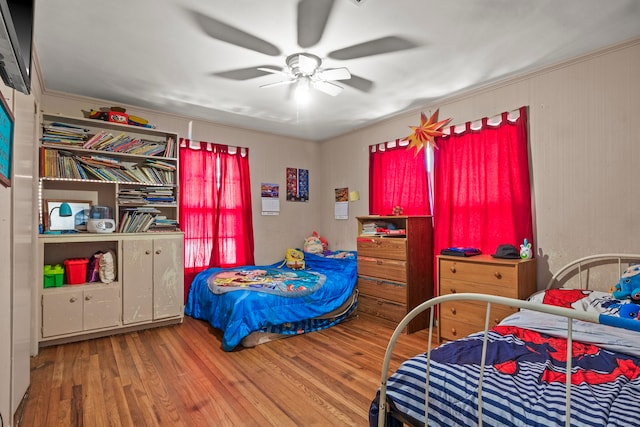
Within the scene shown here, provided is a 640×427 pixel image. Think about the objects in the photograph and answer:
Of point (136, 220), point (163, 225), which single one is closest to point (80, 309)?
point (136, 220)

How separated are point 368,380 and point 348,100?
2686 millimetres

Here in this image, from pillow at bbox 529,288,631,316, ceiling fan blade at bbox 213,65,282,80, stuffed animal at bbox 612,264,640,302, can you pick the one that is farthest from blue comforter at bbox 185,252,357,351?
stuffed animal at bbox 612,264,640,302

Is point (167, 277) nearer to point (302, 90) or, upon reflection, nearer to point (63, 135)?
point (63, 135)

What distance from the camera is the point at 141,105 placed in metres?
3.63

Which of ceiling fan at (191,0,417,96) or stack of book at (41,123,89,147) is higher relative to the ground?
ceiling fan at (191,0,417,96)

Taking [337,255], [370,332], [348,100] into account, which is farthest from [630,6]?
Answer: [337,255]

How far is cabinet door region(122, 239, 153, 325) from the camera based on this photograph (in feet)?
10.6

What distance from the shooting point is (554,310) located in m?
0.95

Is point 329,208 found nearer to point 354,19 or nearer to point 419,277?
point 419,277

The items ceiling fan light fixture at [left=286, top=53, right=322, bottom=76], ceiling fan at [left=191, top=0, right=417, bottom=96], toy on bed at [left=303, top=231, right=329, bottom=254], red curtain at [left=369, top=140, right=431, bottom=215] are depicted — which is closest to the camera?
ceiling fan at [left=191, top=0, right=417, bottom=96]

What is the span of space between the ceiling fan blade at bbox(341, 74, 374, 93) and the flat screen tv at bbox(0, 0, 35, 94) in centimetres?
224

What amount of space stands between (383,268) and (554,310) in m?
2.61

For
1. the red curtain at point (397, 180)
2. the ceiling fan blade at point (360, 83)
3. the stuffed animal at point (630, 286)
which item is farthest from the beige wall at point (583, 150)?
the ceiling fan blade at point (360, 83)

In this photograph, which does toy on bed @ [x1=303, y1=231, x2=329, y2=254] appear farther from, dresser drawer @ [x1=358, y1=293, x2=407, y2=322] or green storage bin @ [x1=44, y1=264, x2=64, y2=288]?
green storage bin @ [x1=44, y1=264, x2=64, y2=288]
